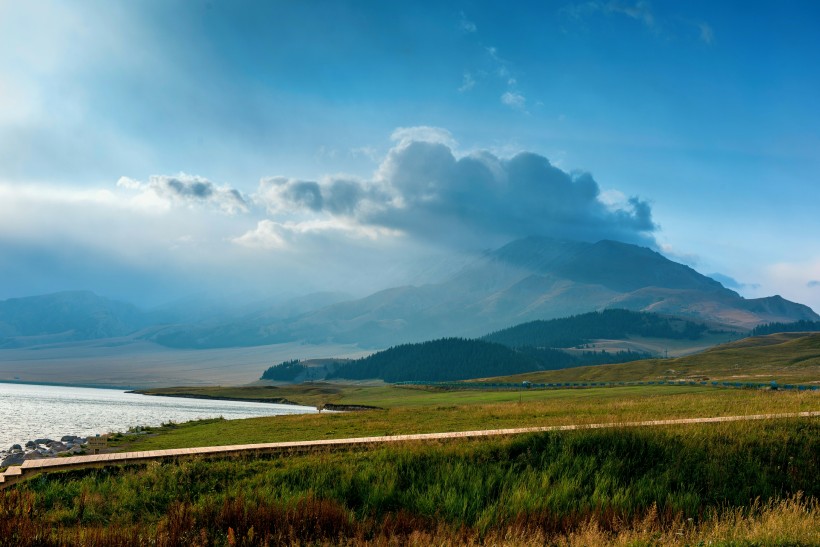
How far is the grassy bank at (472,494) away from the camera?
15.2m

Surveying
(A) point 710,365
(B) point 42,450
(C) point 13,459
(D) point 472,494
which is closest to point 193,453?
(D) point 472,494

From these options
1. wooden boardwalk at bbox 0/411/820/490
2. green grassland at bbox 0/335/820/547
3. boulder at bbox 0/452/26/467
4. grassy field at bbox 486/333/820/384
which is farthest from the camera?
grassy field at bbox 486/333/820/384

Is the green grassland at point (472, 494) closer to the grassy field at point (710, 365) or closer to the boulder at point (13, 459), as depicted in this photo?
the boulder at point (13, 459)

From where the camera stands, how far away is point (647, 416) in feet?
107

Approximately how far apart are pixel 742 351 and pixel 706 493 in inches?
7848

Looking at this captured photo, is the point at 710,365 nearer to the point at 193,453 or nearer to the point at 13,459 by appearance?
the point at 13,459

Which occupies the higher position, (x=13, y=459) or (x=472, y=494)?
(x=472, y=494)

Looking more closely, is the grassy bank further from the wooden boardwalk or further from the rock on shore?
the rock on shore

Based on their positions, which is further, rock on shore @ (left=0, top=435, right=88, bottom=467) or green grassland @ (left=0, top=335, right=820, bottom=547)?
rock on shore @ (left=0, top=435, right=88, bottom=467)

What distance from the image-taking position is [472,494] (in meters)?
19.0

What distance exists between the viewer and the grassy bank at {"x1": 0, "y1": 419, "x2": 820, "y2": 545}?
15180mm

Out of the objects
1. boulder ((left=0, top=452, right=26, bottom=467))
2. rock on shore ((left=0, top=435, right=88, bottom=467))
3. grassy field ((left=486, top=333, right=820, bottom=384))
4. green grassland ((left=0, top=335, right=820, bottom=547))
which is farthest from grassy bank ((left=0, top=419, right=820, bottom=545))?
grassy field ((left=486, top=333, right=820, bottom=384))

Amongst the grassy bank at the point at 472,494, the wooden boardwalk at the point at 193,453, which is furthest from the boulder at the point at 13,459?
the grassy bank at the point at 472,494

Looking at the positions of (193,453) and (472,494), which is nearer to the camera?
(472,494)
